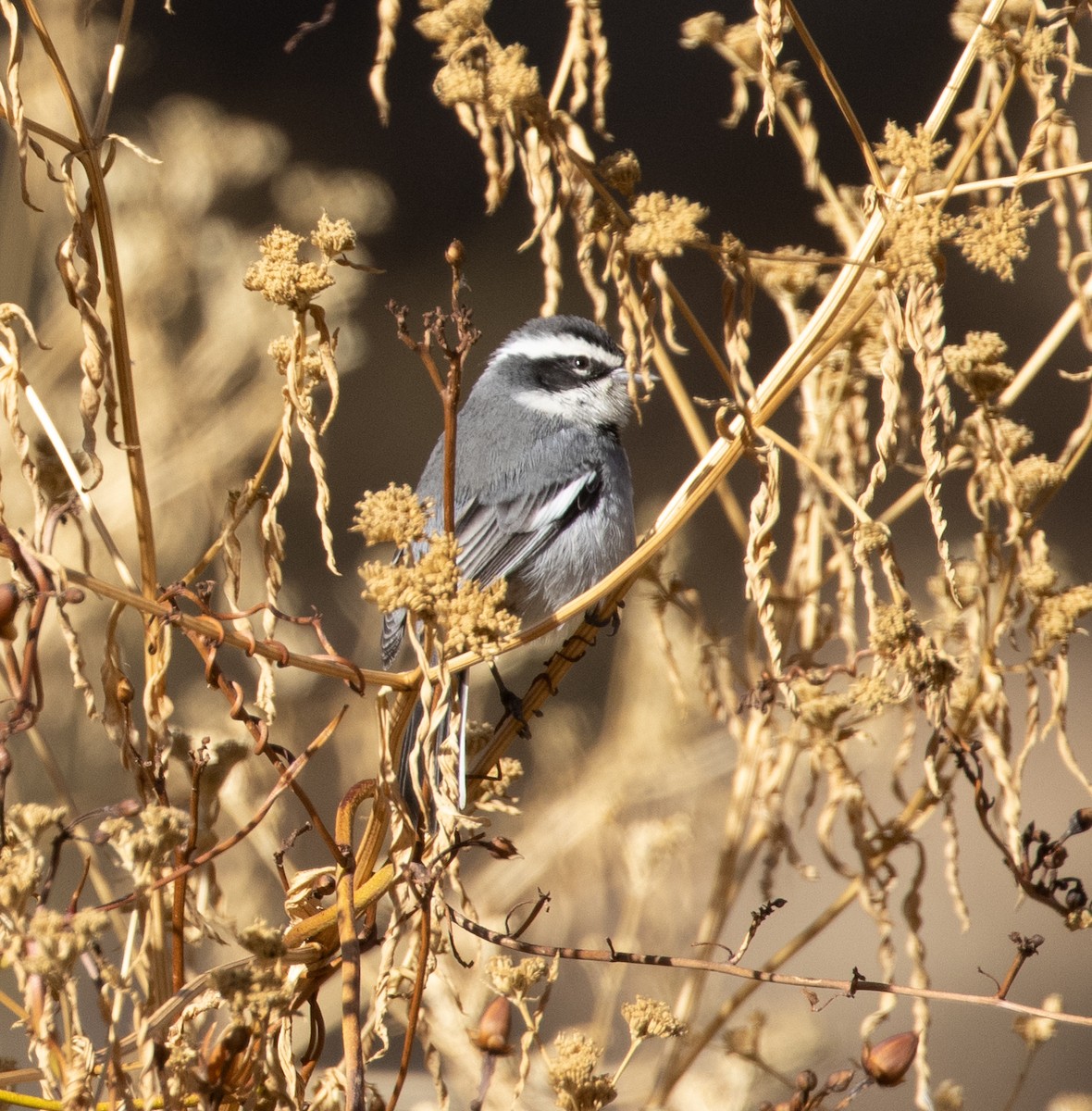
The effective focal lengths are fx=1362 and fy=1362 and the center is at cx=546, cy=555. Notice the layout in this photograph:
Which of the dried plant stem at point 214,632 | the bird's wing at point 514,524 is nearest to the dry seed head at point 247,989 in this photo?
the dried plant stem at point 214,632

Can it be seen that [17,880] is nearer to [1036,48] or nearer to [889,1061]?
[889,1061]

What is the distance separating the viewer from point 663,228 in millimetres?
1639

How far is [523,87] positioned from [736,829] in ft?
3.98

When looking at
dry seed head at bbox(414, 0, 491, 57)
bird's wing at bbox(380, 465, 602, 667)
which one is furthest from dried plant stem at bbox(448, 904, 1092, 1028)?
bird's wing at bbox(380, 465, 602, 667)

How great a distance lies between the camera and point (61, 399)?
371 centimetres

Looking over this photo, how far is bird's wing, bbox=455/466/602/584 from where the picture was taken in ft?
10.9

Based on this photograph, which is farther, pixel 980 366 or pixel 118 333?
pixel 980 366

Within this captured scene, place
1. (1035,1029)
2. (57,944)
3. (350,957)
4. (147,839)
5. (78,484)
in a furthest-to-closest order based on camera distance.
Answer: (1035,1029)
(78,484)
(350,957)
(147,839)
(57,944)

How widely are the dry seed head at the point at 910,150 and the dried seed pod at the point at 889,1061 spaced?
1.04 metres

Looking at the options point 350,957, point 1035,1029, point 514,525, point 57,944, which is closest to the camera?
point 57,944

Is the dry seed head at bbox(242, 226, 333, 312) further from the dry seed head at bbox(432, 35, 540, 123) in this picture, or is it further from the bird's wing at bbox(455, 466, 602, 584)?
the bird's wing at bbox(455, 466, 602, 584)

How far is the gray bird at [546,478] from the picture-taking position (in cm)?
337

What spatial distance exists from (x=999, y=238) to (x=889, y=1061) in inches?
39.2

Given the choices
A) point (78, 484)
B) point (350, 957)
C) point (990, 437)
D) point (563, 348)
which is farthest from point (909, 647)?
point (563, 348)
